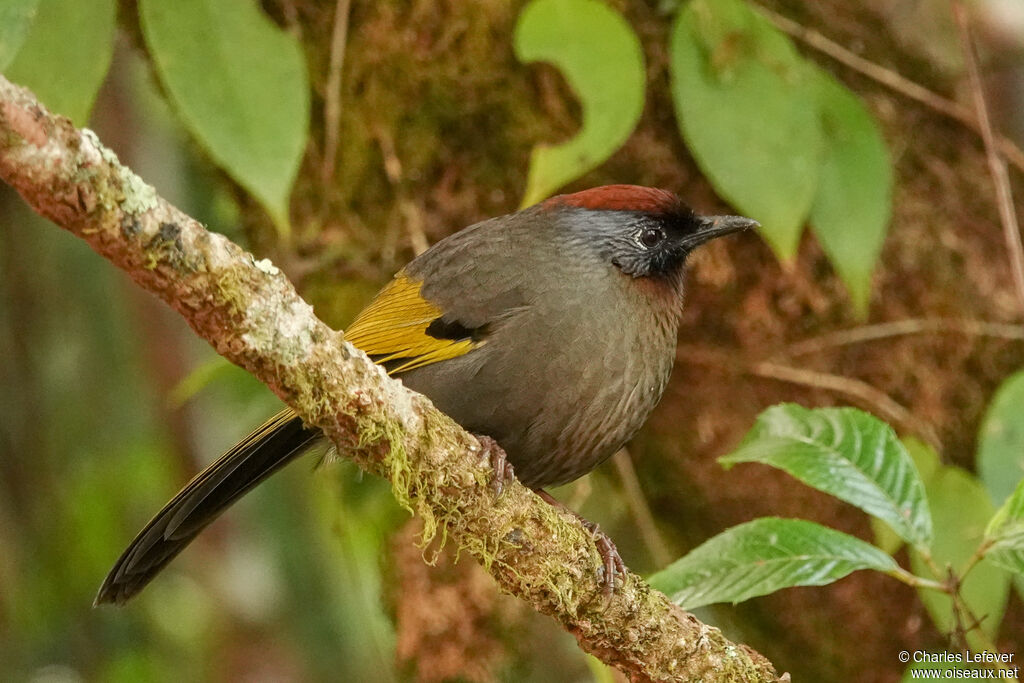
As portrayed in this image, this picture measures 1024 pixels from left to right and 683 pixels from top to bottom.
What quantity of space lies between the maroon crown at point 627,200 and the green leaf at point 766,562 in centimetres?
94

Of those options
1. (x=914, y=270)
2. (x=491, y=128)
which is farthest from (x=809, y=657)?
(x=491, y=128)

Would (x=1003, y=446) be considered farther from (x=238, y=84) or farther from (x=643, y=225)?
(x=238, y=84)

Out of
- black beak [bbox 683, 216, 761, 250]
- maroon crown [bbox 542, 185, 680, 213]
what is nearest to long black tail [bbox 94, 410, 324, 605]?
maroon crown [bbox 542, 185, 680, 213]

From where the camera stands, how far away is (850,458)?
2.27m

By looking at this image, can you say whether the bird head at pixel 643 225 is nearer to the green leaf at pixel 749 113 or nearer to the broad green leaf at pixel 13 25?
the green leaf at pixel 749 113

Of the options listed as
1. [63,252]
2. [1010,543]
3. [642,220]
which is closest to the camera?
[1010,543]

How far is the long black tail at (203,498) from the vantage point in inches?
94.9

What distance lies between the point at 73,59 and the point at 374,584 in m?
1.87

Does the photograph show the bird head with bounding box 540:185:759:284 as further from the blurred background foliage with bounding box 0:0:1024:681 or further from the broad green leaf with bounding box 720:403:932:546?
the broad green leaf with bounding box 720:403:932:546

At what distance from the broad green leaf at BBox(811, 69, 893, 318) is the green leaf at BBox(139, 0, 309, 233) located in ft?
5.08

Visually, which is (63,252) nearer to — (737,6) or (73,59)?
(73,59)

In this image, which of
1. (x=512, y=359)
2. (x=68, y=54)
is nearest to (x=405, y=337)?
(x=512, y=359)

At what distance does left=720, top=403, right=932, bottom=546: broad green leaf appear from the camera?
88.1 inches

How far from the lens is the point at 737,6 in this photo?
3.17 m
